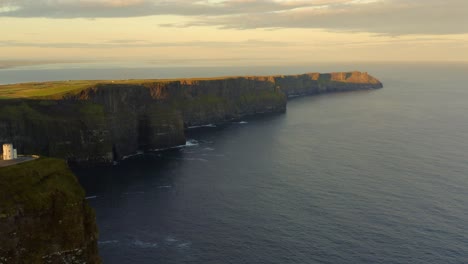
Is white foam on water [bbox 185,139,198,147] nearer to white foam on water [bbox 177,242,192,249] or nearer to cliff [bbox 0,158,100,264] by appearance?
white foam on water [bbox 177,242,192,249]

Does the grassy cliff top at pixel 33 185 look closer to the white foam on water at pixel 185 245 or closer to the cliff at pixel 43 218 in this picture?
the cliff at pixel 43 218

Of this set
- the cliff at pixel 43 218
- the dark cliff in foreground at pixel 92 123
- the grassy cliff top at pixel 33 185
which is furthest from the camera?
the dark cliff in foreground at pixel 92 123

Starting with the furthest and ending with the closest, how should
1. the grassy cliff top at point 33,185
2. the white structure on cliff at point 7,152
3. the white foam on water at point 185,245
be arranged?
the white foam on water at point 185,245
the white structure on cliff at point 7,152
the grassy cliff top at point 33,185

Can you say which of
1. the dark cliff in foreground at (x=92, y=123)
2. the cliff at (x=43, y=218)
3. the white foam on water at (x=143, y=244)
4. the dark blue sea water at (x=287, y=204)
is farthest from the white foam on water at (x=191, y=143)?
the cliff at (x=43, y=218)

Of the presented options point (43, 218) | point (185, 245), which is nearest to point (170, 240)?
point (185, 245)

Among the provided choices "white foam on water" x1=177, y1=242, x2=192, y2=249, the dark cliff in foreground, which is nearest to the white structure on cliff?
"white foam on water" x1=177, y1=242, x2=192, y2=249

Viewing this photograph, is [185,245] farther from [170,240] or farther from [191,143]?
[191,143]

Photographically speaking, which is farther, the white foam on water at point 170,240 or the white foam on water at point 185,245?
the white foam on water at point 170,240

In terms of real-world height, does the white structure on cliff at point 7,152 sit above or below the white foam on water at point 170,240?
above
